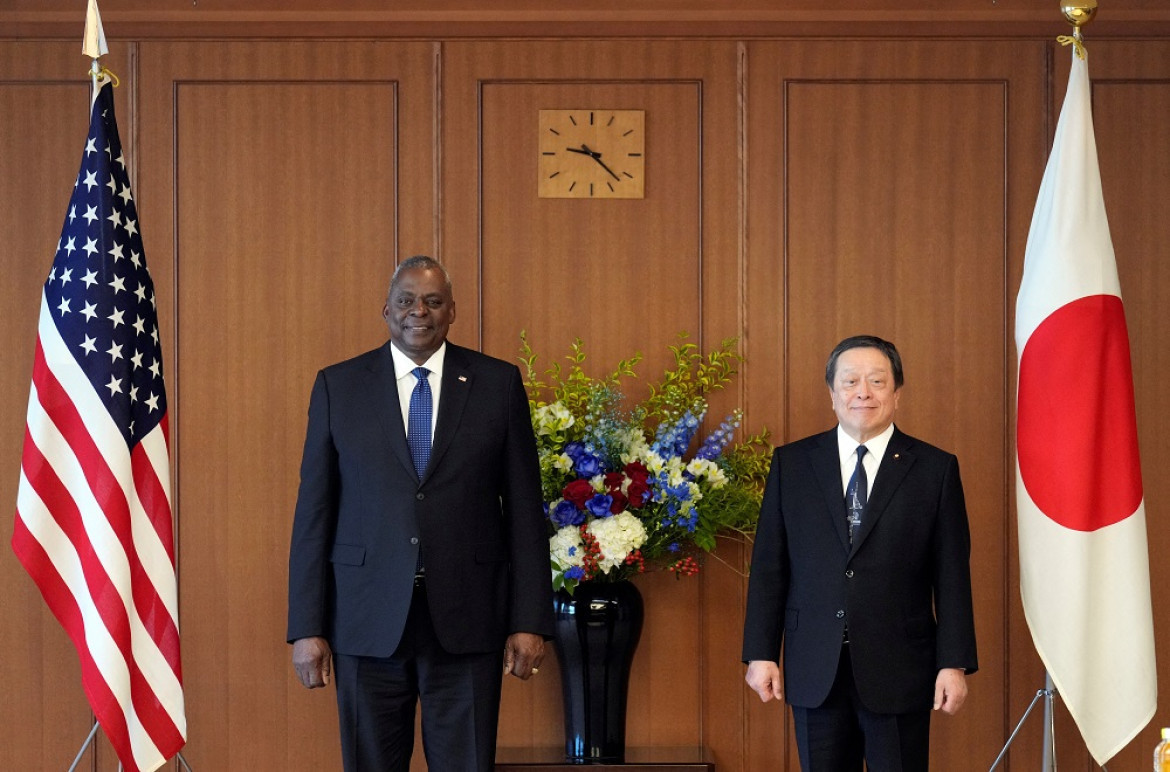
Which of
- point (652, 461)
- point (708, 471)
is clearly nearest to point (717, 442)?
point (708, 471)

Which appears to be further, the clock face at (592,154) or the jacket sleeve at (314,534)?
the clock face at (592,154)

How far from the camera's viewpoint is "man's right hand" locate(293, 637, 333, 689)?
317 centimetres

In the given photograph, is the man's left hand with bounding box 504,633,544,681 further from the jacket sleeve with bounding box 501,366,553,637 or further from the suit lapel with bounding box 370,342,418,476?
the suit lapel with bounding box 370,342,418,476

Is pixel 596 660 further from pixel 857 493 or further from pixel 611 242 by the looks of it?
pixel 611 242

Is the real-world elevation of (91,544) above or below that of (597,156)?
below

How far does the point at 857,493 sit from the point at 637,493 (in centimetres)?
99

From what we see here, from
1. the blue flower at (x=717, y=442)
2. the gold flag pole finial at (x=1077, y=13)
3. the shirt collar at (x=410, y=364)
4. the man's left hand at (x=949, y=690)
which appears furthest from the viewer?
the blue flower at (x=717, y=442)

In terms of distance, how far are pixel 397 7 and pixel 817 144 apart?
5.26 feet

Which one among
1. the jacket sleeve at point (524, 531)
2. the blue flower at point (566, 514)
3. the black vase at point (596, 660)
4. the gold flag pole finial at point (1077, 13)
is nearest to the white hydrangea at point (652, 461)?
the blue flower at point (566, 514)

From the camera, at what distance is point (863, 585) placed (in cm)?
314

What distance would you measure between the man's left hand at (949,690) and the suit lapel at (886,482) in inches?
15.1

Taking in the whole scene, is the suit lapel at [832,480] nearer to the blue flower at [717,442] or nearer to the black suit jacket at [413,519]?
the black suit jacket at [413,519]

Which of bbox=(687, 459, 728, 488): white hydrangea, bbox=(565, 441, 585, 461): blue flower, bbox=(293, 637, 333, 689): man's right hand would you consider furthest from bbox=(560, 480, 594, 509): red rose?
bbox=(293, 637, 333, 689): man's right hand

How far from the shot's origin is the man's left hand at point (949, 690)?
3.09 meters
